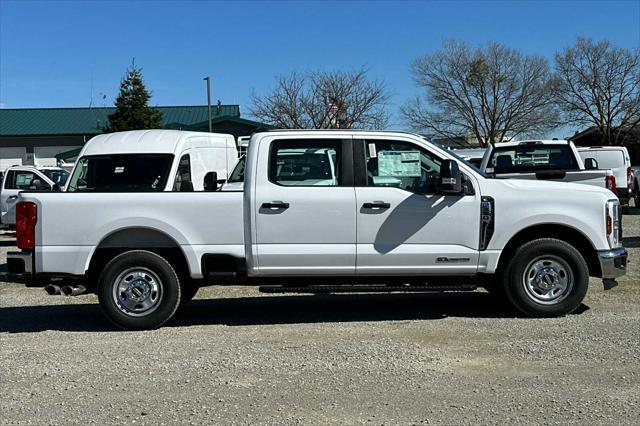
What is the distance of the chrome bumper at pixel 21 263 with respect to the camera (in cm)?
726

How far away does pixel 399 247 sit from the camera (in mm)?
7293

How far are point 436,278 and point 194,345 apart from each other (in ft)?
8.56

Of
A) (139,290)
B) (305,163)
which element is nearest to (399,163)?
(305,163)

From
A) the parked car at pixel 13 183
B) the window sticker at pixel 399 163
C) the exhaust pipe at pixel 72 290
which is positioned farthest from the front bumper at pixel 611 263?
the parked car at pixel 13 183

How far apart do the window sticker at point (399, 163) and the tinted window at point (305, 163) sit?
475mm

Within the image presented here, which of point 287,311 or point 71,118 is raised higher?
point 71,118

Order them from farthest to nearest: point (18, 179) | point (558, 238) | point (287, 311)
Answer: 1. point (18, 179)
2. point (287, 311)
3. point (558, 238)

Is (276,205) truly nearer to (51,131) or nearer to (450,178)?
(450,178)

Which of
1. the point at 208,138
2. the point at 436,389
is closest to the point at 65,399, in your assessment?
the point at 436,389

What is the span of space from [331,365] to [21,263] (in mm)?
3525

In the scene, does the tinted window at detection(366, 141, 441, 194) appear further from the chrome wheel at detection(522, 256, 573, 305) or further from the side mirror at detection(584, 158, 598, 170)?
the side mirror at detection(584, 158, 598, 170)

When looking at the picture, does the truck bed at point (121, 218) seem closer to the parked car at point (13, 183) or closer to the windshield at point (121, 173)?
the windshield at point (121, 173)

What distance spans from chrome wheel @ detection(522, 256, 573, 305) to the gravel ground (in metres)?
0.27

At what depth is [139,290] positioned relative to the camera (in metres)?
7.34
